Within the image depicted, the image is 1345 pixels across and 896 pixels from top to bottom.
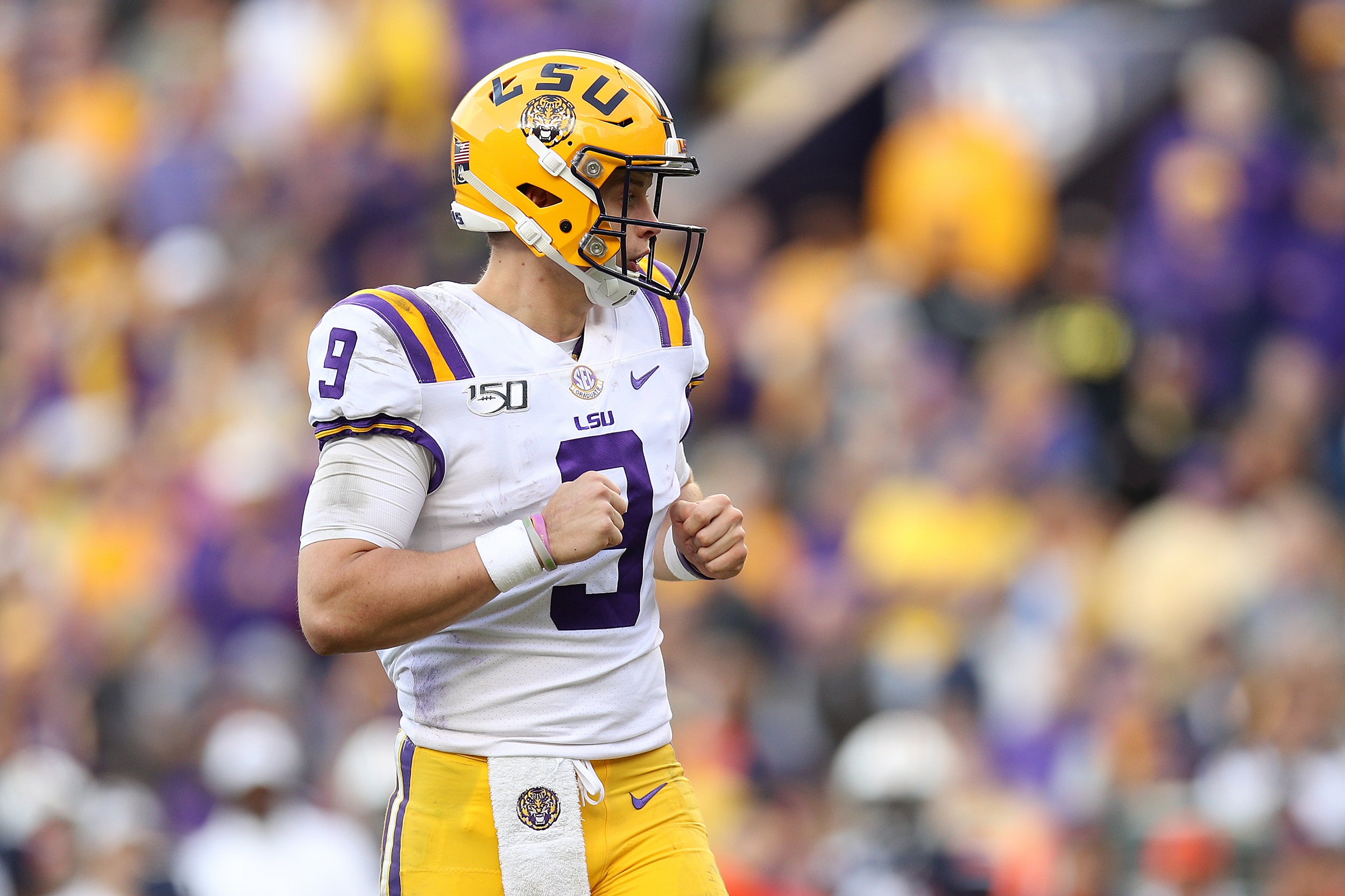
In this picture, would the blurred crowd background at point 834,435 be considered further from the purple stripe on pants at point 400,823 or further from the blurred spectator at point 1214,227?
the purple stripe on pants at point 400,823

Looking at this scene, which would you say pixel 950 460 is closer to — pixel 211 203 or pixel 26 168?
pixel 211 203

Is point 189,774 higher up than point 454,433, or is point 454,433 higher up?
point 454,433

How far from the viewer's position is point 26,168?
39.6 ft

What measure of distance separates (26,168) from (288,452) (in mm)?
3720

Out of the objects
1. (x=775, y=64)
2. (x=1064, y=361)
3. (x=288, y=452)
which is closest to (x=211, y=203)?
(x=288, y=452)

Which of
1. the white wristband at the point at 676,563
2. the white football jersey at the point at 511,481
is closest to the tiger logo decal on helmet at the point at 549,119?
the white football jersey at the point at 511,481

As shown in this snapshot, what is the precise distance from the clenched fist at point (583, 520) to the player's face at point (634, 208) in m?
0.52

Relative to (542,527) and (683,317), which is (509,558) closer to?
(542,527)

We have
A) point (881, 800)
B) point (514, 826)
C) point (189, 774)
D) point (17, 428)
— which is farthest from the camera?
point (17, 428)

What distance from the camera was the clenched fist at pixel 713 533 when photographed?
3.87m

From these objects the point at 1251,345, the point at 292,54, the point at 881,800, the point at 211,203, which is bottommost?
the point at 881,800

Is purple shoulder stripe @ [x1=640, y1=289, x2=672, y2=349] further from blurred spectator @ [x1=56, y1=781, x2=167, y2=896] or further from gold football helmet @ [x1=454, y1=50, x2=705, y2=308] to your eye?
blurred spectator @ [x1=56, y1=781, x2=167, y2=896]

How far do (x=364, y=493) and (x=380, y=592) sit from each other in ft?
0.62

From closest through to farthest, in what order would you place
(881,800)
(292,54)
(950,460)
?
(881,800), (950,460), (292,54)
